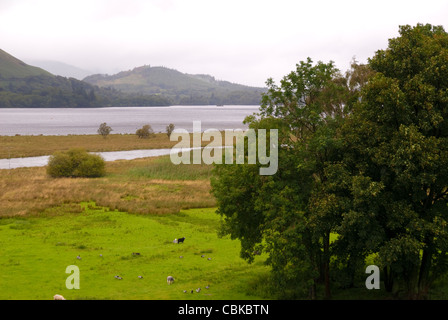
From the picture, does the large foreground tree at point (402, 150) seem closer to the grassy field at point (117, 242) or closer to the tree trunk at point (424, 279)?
the tree trunk at point (424, 279)

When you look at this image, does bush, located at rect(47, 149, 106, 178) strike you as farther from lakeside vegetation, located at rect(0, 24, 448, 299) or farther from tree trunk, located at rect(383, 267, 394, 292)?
tree trunk, located at rect(383, 267, 394, 292)

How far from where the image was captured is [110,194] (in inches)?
2462

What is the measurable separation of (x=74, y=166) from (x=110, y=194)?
89.7 feet

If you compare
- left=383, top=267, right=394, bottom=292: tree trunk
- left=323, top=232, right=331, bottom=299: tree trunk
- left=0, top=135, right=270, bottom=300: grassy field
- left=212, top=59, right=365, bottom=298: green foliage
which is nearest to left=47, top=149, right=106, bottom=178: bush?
left=0, top=135, right=270, bottom=300: grassy field

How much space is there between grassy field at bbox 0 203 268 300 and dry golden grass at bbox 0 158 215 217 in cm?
410

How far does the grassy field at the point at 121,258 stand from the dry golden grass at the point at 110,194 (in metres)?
4.10

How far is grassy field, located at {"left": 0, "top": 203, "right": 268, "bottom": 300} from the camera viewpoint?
90.8 feet

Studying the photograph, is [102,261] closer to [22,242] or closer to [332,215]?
[22,242]

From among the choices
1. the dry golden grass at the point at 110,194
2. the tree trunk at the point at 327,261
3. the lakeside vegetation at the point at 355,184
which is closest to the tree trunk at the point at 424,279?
the lakeside vegetation at the point at 355,184

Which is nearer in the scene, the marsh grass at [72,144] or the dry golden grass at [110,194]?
the dry golden grass at [110,194]

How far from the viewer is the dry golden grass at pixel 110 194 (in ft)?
180

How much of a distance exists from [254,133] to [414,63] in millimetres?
9695

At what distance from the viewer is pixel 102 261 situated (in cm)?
3378
